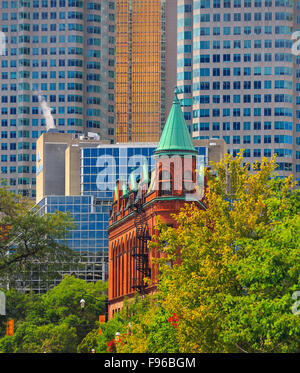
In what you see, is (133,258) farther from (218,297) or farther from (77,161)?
(77,161)

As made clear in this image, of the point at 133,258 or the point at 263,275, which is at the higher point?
the point at 263,275

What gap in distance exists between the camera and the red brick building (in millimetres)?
93625

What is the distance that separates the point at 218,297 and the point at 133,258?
204ft

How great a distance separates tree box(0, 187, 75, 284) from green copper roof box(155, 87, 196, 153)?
41.8 meters

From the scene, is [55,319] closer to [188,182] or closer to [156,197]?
[156,197]

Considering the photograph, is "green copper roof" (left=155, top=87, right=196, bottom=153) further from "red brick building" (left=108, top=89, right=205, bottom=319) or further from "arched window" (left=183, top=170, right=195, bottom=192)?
"arched window" (left=183, top=170, right=195, bottom=192)

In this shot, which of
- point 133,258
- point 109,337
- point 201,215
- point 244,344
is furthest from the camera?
point 133,258

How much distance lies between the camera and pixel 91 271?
548ft

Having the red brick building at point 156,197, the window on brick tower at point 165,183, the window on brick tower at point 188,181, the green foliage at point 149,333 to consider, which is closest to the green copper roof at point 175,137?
the red brick building at point 156,197

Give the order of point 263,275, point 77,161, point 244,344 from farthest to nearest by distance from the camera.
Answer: point 77,161 < point 244,344 < point 263,275

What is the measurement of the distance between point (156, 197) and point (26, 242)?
42.8 m

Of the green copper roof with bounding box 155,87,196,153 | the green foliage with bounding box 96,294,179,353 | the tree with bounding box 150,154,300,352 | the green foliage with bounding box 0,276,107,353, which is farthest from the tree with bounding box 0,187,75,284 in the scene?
the green copper roof with bounding box 155,87,196,153

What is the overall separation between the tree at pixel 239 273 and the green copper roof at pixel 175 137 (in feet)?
131
